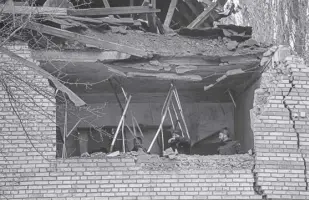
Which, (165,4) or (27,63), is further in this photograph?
(165,4)

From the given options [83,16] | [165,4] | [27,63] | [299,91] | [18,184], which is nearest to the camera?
[27,63]

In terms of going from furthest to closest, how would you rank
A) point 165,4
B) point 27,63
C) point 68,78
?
point 165,4
point 68,78
point 27,63

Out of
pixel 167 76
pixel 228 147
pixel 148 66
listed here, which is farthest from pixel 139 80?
pixel 228 147

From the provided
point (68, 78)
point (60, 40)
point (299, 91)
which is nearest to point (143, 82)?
point (68, 78)

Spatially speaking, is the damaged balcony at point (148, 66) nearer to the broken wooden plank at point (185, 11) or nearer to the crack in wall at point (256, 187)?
the broken wooden plank at point (185, 11)

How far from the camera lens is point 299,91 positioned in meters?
9.90

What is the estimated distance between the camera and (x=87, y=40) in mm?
9906

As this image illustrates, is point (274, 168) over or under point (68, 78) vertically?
under

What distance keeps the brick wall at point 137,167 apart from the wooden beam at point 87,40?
1.46 feet

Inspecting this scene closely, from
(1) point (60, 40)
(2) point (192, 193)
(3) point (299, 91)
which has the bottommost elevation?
(2) point (192, 193)

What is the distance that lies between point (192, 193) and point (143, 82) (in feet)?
9.61

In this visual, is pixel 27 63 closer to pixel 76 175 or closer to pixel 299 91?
pixel 76 175

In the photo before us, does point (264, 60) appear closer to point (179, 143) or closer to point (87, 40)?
point (179, 143)

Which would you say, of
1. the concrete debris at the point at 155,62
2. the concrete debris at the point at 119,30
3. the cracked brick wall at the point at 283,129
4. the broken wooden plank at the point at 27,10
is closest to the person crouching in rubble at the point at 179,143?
the concrete debris at the point at 155,62
